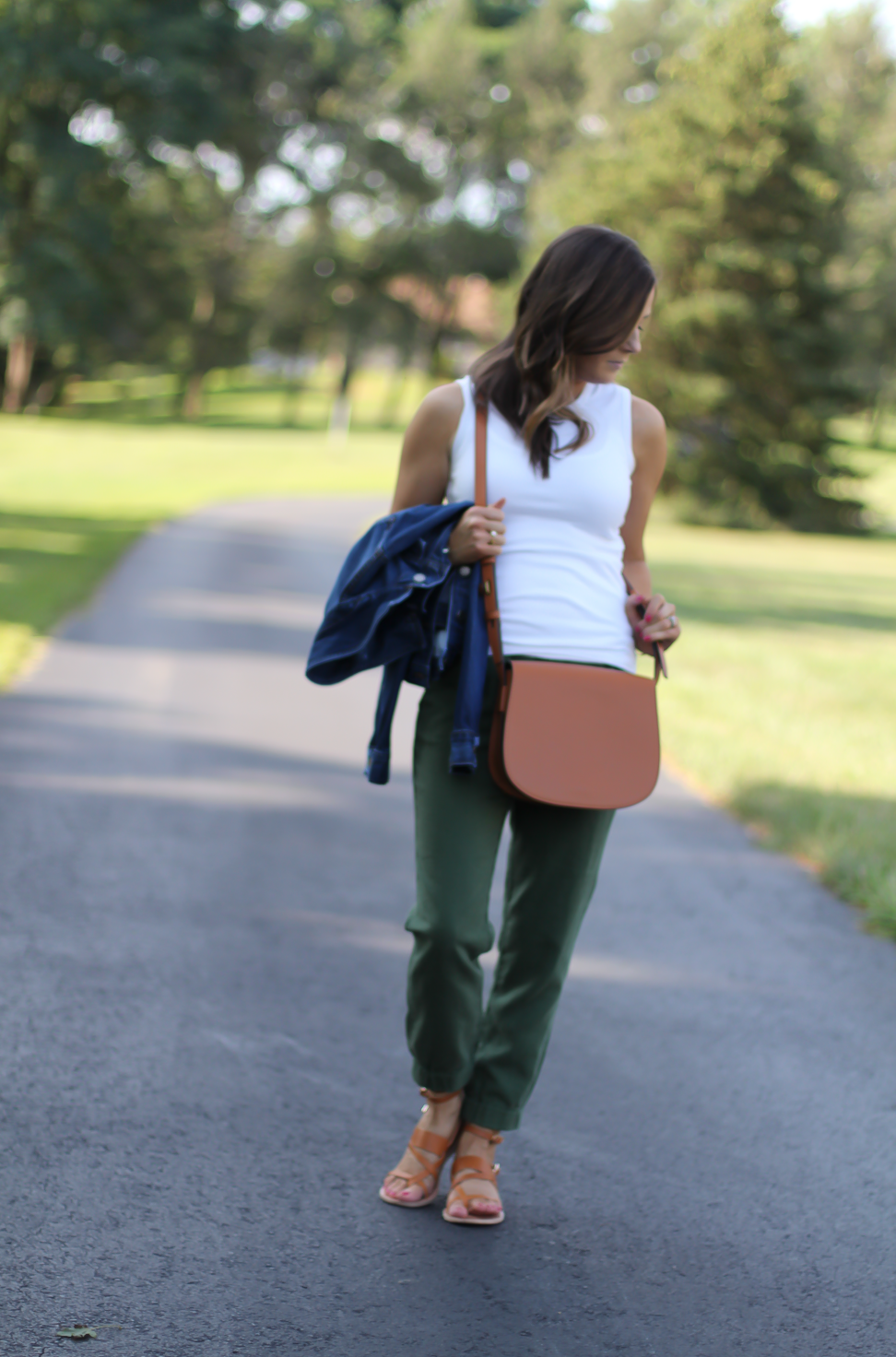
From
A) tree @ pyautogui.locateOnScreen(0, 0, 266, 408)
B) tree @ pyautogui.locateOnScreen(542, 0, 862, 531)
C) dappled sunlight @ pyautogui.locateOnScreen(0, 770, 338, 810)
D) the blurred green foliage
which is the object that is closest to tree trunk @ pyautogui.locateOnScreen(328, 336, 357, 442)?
the blurred green foliage

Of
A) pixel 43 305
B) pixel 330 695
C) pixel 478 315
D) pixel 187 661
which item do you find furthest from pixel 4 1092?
pixel 478 315

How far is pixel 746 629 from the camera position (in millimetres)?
14469

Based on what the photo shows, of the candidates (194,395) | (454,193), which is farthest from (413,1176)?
(454,193)

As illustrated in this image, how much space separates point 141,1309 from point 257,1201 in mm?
471

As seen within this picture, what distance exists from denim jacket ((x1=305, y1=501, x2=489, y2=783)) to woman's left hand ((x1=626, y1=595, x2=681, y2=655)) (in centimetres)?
36

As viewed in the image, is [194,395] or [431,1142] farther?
[194,395]

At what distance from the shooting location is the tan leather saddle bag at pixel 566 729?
111 inches

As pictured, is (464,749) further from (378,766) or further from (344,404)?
(344,404)

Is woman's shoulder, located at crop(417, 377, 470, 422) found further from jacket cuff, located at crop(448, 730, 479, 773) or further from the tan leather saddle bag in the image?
jacket cuff, located at crop(448, 730, 479, 773)

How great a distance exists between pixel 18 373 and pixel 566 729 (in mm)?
53951

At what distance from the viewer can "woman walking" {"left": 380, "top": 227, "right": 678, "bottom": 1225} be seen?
286 cm

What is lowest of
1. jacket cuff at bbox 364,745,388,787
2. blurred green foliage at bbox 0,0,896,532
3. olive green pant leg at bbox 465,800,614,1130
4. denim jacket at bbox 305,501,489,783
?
olive green pant leg at bbox 465,800,614,1130

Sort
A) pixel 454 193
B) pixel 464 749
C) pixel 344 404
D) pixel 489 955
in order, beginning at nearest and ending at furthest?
pixel 464 749, pixel 489 955, pixel 344 404, pixel 454 193

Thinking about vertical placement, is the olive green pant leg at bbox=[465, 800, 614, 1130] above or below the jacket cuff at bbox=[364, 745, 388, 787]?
below
